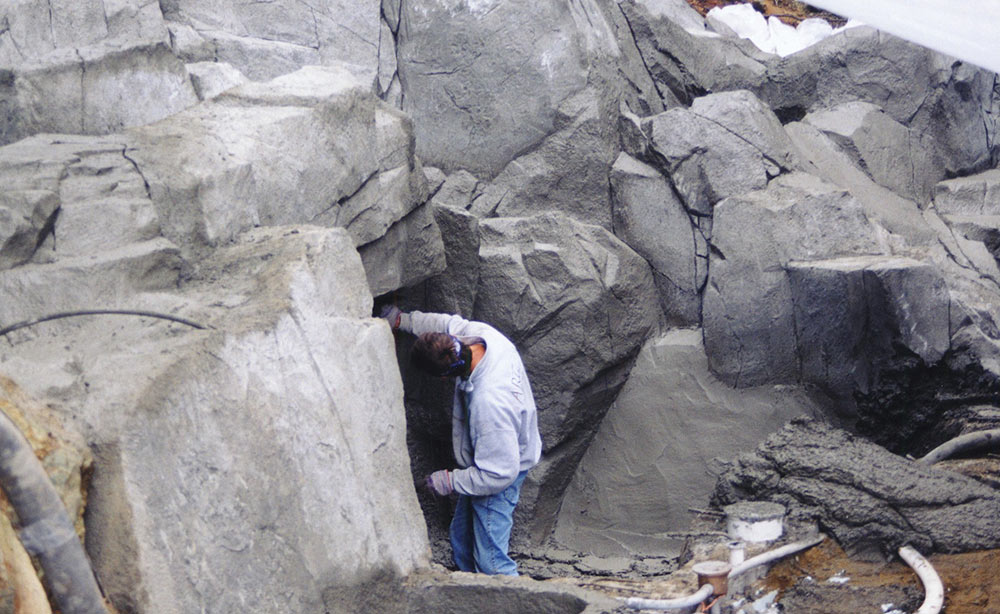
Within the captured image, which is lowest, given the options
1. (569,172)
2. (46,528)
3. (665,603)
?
(665,603)

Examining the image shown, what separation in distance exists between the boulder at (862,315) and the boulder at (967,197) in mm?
1925

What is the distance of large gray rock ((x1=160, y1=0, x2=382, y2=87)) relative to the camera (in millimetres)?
5680

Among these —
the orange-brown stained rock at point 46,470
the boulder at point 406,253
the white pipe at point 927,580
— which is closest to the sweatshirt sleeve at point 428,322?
the boulder at point 406,253

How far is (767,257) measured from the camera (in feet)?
19.4

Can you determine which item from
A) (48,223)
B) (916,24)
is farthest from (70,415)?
(916,24)

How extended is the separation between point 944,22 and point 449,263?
379 cm

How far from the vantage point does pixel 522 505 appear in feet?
20.4

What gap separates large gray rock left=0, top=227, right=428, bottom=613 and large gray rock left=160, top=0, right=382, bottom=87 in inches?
91.9

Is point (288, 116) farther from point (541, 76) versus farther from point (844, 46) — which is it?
point (844, 46)

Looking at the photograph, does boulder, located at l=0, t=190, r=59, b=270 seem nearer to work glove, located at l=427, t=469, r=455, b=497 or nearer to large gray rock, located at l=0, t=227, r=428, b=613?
large gray rock, located at l=0, t=227, r=428, b=613

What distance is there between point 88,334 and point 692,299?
4285 millimetres

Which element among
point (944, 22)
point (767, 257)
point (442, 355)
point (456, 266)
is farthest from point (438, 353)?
point (944, 22)

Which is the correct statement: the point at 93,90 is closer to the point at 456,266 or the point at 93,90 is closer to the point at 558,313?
the point at 456,266

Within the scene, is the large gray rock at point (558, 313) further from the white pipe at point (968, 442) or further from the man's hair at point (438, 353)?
the white pipe at point (968, 442)
